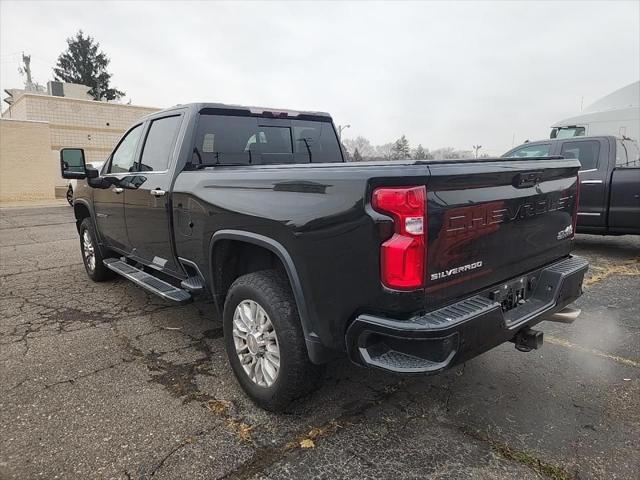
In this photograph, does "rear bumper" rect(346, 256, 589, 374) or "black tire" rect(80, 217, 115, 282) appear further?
"black tire" rect(80, 217, 115, 282)

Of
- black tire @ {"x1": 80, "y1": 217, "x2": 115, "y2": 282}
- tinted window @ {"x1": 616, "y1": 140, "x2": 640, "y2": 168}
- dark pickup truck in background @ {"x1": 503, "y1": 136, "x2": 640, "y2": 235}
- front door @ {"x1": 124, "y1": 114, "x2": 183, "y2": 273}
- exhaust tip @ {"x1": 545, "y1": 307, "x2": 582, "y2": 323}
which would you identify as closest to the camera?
exhaust tip @ {"x1": 545, "y1": 307, "x2": 582, "y2": 323}

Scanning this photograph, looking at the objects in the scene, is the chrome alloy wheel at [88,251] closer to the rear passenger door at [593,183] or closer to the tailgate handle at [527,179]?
the tailgate handle at [527,179]

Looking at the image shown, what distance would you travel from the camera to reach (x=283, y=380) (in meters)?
2.68

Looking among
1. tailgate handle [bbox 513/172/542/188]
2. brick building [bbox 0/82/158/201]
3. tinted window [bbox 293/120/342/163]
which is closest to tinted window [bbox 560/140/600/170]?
tinted window [bbox 293/120/342/163]

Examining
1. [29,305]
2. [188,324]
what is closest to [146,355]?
[188,324]

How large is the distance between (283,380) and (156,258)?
2101mm

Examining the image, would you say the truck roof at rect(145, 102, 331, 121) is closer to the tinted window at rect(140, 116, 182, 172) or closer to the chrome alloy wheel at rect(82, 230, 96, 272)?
the tinted window at rect(140, 116, 182, 172)

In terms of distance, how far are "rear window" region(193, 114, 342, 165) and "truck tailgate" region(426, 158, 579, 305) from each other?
2.23 metres

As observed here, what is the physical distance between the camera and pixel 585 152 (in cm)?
745

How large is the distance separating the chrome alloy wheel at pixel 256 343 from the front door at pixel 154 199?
115 cm

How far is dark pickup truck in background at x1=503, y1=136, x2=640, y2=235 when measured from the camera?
6848 millimetres

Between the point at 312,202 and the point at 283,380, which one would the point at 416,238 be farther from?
the point at 283,380

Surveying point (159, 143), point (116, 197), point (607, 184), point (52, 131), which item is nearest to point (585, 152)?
point (607, 184)

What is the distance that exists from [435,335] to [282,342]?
93 cm
